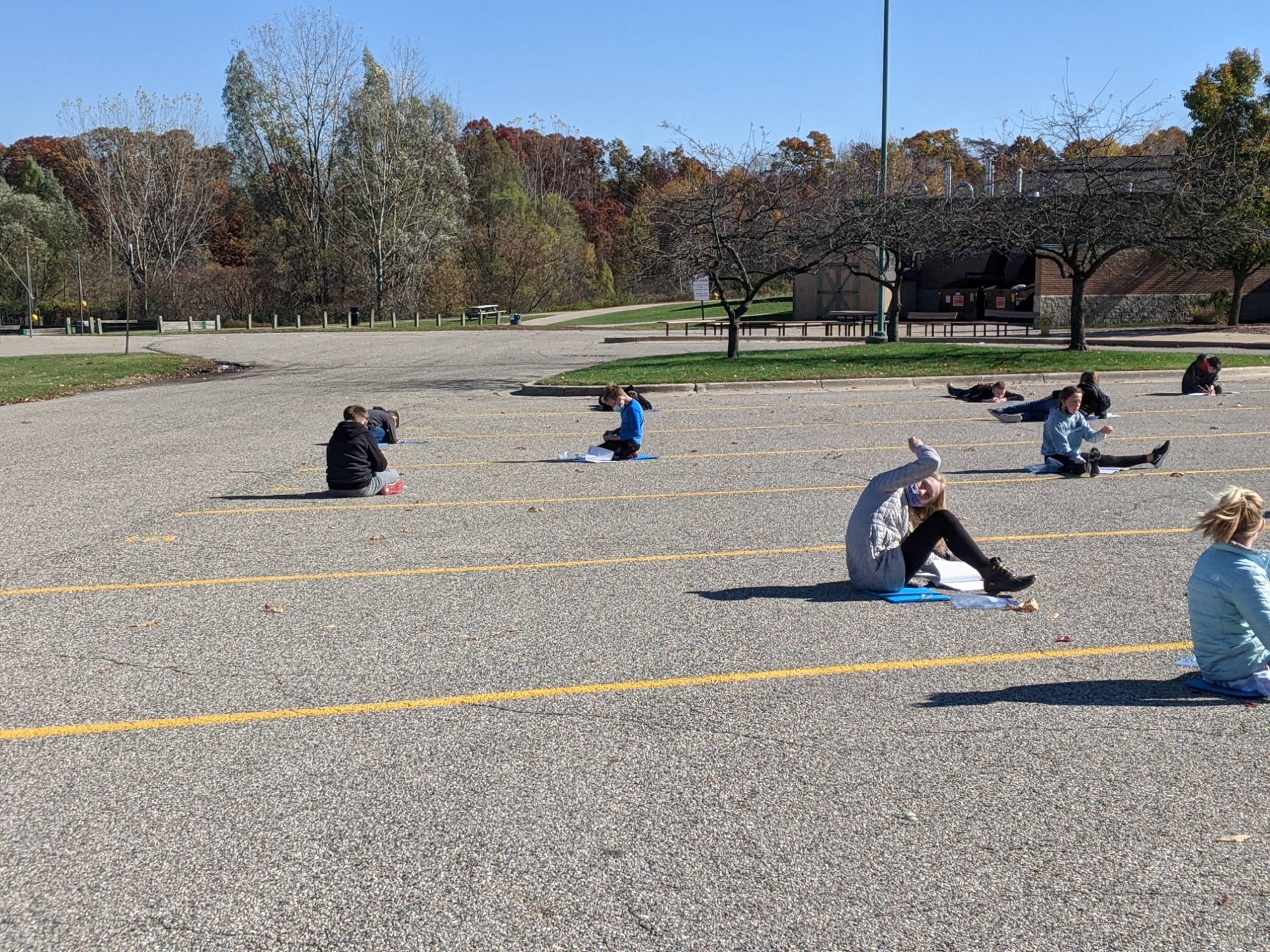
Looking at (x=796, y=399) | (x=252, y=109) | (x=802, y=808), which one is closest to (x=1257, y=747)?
(x=802, y=808)

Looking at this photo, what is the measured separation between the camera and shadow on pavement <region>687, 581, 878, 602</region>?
27.1 ft

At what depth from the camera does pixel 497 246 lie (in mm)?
74812

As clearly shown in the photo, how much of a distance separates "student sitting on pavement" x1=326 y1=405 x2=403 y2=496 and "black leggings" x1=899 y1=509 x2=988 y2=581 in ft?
20.3

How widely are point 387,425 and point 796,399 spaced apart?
912 centimetres

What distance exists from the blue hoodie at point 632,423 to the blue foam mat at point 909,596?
6.95 meters

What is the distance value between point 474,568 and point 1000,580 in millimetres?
3802

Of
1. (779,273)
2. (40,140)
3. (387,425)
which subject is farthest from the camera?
(40,140)

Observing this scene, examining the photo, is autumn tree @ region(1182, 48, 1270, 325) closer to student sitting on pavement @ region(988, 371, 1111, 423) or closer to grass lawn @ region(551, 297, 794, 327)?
student sitting on pavement @ region(988, 371, 1111, 423)

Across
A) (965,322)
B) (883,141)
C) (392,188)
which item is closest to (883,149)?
(883,141)

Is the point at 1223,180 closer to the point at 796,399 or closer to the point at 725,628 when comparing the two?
the point at 796,399

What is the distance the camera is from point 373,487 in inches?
495

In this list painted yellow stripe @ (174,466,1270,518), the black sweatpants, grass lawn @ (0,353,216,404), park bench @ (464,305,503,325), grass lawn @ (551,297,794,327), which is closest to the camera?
painted yellow stripe @ (174,466,1270,518)

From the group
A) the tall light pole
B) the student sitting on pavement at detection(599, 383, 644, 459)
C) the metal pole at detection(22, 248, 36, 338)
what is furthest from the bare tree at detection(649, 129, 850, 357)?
the metal pole at detection(22, 248, 36, 338)

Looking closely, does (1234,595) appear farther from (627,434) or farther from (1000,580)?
(627,434)
